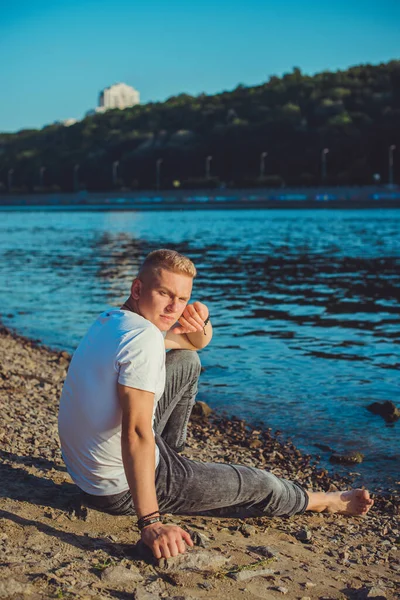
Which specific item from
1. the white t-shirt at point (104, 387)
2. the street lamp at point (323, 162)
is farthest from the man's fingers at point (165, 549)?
the street lamp at point (323, 162)

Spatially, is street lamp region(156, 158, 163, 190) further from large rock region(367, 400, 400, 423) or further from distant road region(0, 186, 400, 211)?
large rock region(367, 400, 400, 423)

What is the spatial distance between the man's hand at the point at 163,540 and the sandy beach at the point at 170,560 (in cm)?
4

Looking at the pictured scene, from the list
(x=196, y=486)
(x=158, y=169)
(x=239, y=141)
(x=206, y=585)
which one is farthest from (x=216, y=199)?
(x=206, y=585)

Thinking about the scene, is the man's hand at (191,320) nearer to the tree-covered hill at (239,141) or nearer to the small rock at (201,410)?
the small rock at (201,410)

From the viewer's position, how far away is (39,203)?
129 metres

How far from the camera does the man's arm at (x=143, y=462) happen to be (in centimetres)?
308

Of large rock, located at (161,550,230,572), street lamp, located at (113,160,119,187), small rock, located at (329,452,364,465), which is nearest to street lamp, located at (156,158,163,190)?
street lamp, located at (113,160,119,187)

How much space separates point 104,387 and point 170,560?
77cm

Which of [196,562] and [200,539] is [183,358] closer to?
[200,539]

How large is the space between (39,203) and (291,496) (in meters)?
129

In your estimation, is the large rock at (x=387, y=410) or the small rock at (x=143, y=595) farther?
the large rock at (x=387, y=410)

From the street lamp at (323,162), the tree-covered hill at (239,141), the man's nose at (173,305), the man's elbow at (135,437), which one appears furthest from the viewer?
the tree-covered hill at (239,141)

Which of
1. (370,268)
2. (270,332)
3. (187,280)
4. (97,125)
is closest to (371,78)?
(97,125)

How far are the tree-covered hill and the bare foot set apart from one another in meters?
101
